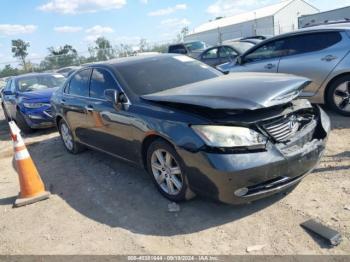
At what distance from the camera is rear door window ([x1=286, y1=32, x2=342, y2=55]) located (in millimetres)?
6629

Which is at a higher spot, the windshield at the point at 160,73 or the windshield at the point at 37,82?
the windshield at the point at 160,73

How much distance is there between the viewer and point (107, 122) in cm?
508

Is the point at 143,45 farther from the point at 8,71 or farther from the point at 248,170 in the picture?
the point at 248,170

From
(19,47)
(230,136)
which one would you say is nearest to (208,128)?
(230,136)

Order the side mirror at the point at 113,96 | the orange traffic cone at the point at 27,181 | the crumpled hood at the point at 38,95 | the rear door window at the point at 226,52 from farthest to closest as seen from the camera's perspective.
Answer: the rear door window at the point at 226,52 → the crumpled hood at the point at 38,95 → the orange traffic cone at the point at 27,181 → the side mirror at the point at 113,96

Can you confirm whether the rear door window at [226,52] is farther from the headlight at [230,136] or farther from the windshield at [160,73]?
the headlight at [230,136]

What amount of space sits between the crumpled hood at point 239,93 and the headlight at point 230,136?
0.69 ft

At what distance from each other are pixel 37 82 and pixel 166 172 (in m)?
7.81

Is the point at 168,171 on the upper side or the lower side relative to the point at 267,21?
lower

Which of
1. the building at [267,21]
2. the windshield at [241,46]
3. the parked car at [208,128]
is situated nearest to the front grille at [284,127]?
the parked car at [208,128]

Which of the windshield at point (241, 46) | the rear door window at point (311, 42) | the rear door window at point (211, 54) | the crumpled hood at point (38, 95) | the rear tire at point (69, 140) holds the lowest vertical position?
the rear tire at point (69, 140)

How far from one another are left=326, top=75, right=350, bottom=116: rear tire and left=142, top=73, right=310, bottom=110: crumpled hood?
2543 mm

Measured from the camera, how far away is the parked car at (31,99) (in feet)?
30.7

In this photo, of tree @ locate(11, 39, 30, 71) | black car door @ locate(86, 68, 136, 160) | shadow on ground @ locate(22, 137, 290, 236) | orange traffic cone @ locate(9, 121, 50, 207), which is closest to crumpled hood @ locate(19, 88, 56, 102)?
shadow on ground @ locate(22, 137, 290, 236)
